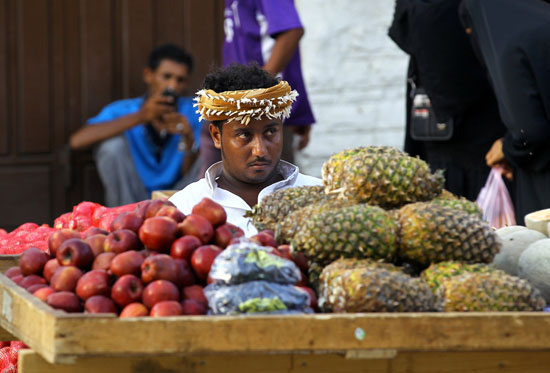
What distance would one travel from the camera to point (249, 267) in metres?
2.18

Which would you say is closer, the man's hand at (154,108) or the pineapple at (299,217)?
the pineapple at (299,217)

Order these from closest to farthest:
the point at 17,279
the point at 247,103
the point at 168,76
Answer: the point at 17,279 < the point at 247,103 < the point at 168,76

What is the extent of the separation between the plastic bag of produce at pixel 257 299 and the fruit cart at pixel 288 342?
0.28ft

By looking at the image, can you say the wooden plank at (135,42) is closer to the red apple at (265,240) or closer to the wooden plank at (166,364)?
the red apple at (265,240)

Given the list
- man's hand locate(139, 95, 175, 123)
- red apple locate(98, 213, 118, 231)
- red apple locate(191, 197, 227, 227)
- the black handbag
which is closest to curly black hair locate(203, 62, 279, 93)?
red apple locate(98, 213, 118, 231)

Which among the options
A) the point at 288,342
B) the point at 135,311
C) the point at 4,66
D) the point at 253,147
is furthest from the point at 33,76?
the point at 288,342

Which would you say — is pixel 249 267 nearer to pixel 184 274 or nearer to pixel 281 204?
pixel 184 274

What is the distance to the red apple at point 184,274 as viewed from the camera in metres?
2.25

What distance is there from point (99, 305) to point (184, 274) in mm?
226

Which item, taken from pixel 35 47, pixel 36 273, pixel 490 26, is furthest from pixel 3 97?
pixel 36 273

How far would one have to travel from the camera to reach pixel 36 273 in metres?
2.49

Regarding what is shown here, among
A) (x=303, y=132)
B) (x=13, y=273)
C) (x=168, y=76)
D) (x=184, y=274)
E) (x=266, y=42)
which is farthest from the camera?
(x=168, y=76)

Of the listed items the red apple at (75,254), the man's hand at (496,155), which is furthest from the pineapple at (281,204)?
the man's hand at (496,155)

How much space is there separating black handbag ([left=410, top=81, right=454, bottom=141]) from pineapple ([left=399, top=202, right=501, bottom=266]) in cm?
280
